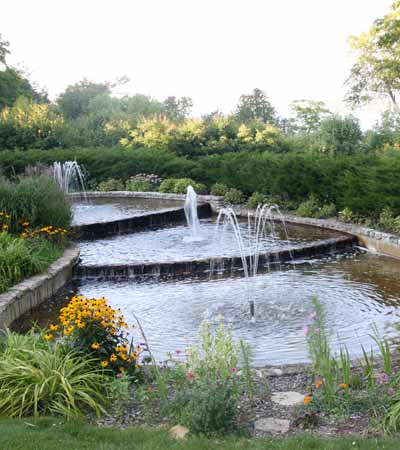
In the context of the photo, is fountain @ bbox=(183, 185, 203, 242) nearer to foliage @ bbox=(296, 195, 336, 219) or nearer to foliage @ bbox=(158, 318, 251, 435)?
foliage @ bbox=(296, 195, 336, 219)

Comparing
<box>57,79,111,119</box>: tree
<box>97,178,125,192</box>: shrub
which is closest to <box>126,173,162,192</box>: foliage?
<box>97,178,125,192</box>: shrub

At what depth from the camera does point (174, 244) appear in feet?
37.6

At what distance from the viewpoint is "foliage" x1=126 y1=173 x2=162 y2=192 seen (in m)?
19.5

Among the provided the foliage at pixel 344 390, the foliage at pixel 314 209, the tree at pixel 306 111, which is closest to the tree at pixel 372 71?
the tree at pixel 306 111

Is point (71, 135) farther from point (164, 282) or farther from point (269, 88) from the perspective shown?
point (269, 88)

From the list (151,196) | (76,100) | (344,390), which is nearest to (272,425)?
(344,390)

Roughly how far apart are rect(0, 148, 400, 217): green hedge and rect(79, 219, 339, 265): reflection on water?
1.12 meters

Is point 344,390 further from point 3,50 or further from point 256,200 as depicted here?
point 3,50

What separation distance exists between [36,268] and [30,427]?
4.43 m

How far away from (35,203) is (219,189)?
25.8 feet

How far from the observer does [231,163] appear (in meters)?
16.8

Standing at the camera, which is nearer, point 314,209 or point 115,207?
point 314,209

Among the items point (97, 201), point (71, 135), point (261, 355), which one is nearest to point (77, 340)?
point (261, 355)

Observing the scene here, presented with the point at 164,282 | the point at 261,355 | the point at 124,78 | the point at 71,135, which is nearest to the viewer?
the point at 261,355
